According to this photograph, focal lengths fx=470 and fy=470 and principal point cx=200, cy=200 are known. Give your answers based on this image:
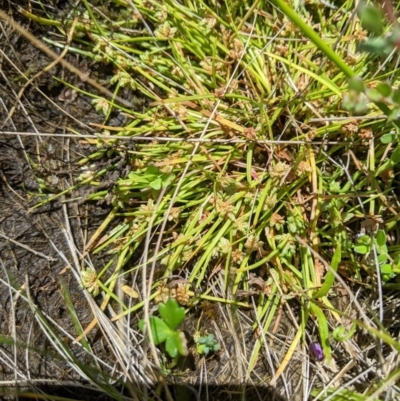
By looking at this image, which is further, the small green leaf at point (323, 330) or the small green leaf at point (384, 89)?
the small green leaf at point (323, 330)

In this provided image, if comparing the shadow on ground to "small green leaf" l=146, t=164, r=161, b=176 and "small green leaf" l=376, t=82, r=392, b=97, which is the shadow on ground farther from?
"small green leaf" l=376, t=82, r=392, b=97

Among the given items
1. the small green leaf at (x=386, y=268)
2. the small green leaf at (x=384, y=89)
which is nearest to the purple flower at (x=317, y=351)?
the small green leaf at (x=386, y=268)

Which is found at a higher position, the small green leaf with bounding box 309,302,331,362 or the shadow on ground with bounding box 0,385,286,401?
the small green leaf with bounding box 309,302,331,362

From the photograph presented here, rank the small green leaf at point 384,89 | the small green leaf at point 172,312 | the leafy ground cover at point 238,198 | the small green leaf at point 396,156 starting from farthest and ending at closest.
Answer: the leafy ground cover at point 238,198, the small green leaf at point 396,156, the small green leaf at point 172,312, the small green leaf at point 384,89

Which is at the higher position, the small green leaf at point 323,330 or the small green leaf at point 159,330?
the small green leaf at point 323,330

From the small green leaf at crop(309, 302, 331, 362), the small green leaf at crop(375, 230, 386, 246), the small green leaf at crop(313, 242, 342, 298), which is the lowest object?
the small green leaf at crop(309, 302, 331, 362)

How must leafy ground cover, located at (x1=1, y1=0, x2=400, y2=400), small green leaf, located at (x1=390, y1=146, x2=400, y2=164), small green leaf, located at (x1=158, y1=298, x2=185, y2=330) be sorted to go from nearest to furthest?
small green leaf, located at (x1=158, y1=298, x2=185, y2=330) → small green leaf, located at (x1=390, y1=146, x2=400, y2=164) → leafy ground cover, located at (x1=1, y1=0, x2=400, y2=400)

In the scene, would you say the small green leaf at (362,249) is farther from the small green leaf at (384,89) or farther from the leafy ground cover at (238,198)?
the small green leaf at (384,89)

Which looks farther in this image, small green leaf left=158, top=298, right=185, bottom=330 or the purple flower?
the purple flower

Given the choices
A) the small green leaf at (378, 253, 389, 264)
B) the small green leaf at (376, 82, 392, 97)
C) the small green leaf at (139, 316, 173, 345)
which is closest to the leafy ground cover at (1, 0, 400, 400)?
the small green leaf at (378, 253, 389, 264)
